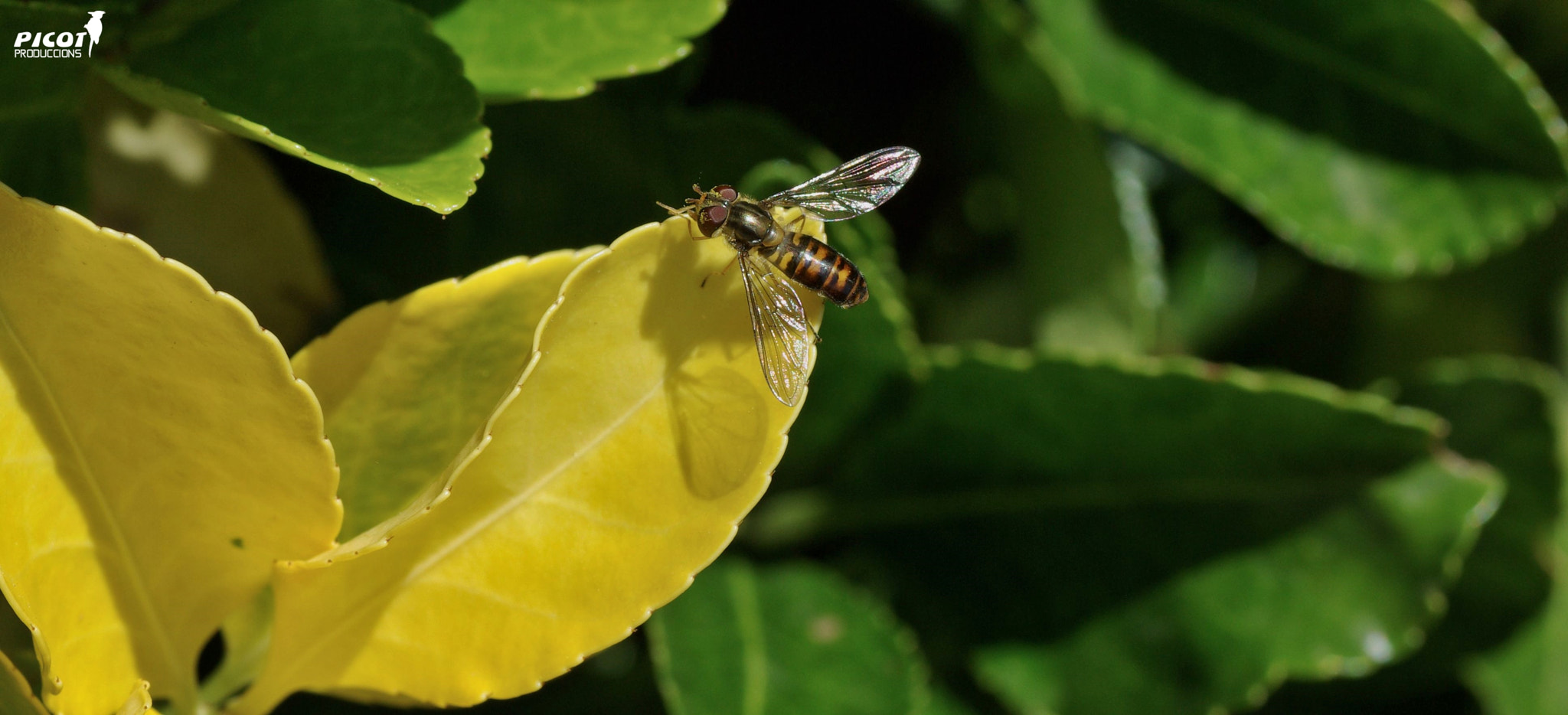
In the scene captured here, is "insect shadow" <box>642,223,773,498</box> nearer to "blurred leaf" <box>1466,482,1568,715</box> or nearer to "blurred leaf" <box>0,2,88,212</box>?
"blurred leaf" <box>0,2,88,212</box>

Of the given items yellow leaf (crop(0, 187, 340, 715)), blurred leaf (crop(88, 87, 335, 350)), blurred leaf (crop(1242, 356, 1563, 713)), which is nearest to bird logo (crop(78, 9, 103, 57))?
blurred leaf (crop(88, 87, 335, 350))

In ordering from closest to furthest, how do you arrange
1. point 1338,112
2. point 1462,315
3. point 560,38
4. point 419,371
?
point 419,371
point 560,38
point 1338,112
point 1462,315

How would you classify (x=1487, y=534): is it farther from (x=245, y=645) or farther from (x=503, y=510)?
(x=245, y=645)

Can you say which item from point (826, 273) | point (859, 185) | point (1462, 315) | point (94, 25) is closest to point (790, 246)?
point (826, 273)

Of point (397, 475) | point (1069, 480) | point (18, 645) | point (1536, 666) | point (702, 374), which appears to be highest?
point (702, 374)

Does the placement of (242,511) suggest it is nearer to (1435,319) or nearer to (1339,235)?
(1339,235)

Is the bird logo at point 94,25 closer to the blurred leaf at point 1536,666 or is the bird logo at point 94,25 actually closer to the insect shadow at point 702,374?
the insect shadow at point 702,374

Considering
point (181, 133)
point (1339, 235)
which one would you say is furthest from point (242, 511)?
point (1339, 235)
